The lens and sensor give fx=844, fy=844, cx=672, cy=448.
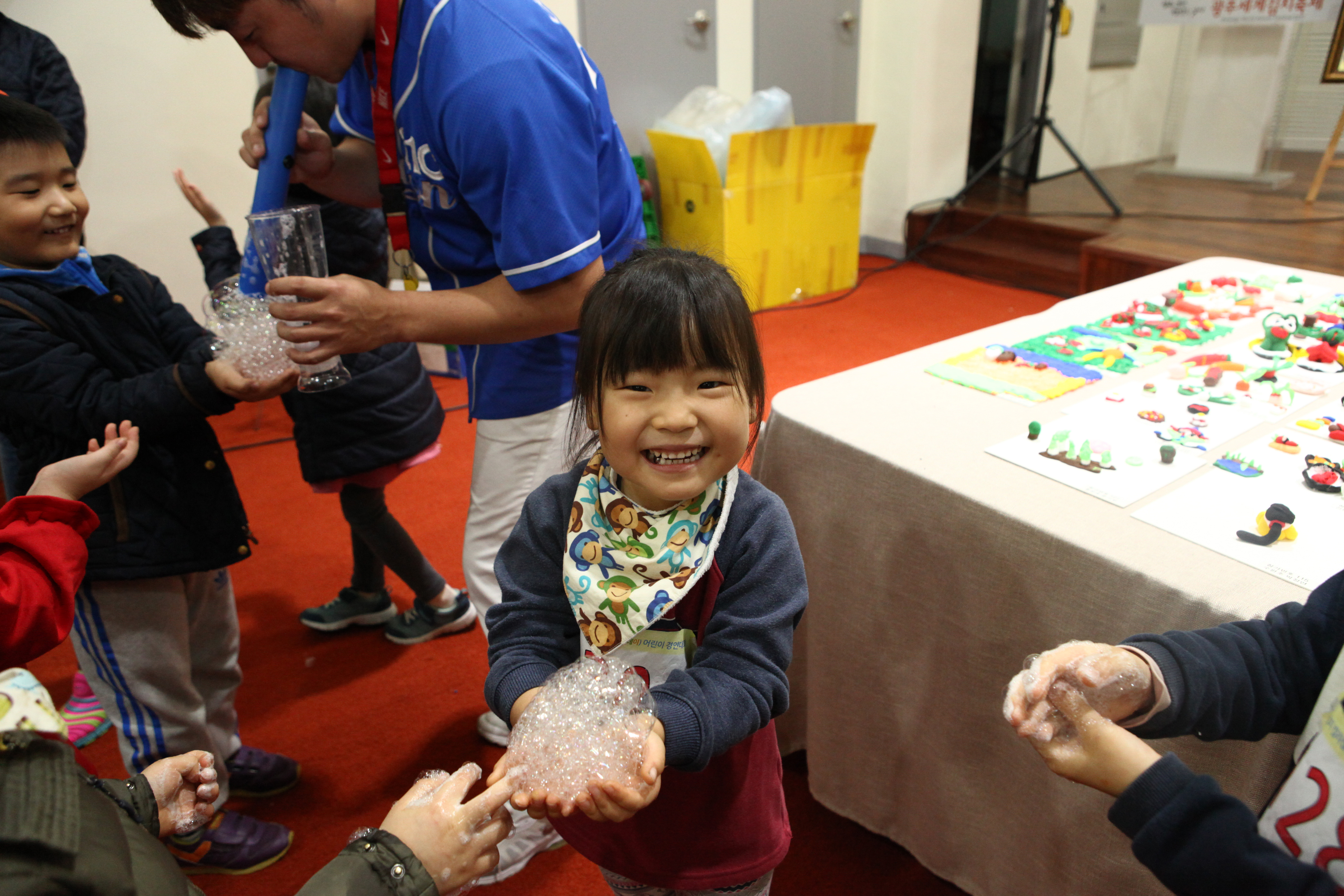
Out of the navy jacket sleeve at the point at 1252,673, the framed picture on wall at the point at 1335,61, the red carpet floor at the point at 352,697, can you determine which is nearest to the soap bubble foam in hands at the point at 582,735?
the navy jacket sleeve at the point at 1252,673

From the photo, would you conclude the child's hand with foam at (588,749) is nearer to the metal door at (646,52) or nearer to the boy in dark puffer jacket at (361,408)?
the boy in dark puffer jacket at (361,408)

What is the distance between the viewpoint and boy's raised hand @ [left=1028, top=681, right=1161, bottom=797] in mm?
661

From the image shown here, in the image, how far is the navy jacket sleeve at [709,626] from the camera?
802 millimetres

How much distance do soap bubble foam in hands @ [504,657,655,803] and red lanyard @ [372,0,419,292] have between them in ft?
2.28

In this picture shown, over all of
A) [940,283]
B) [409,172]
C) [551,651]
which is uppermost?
[409,172]

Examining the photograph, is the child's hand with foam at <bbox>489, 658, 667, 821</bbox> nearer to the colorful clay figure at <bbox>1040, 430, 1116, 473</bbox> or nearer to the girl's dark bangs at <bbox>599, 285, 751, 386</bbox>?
the girl's dark bangs at <bbox>599, 285, 751, 386</bbox>

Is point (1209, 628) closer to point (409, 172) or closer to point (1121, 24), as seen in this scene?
point (409, 172)

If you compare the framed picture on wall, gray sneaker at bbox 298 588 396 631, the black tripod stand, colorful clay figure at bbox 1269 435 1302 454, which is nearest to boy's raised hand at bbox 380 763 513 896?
colorful clay figure at bbox 1269 435 1302 454

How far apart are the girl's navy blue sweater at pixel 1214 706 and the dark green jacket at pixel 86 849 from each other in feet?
1.92

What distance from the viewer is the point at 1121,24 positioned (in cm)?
558

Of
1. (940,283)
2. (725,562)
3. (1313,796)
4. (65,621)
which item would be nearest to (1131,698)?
(1313,796)

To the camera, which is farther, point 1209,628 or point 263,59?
point 263,59

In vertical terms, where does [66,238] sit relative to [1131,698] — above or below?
above

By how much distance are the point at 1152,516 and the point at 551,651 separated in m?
0.76
